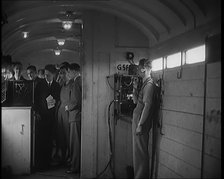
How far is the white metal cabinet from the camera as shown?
4555mm

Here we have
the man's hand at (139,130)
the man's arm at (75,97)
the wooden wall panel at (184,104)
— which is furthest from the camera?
the man's arm at (75,97)

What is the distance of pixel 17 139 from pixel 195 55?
302 centimetres

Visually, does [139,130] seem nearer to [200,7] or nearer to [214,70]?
[214,70]

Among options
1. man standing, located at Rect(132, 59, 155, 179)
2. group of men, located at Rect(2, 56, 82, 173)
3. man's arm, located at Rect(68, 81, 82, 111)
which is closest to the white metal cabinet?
group of men, located at Rect(2, 56, 82, 173)

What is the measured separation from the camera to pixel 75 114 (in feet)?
16.2

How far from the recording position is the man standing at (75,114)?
4.92 m

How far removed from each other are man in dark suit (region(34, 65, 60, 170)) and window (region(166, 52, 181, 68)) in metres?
2.21

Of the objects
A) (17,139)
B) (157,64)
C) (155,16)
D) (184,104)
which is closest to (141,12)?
(155,16)

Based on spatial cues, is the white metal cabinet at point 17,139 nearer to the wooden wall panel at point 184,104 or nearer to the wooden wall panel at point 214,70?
the wooden wall panel at point 184,104

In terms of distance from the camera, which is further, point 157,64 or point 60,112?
point 60,112

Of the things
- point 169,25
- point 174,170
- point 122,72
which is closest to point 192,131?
point 174,170

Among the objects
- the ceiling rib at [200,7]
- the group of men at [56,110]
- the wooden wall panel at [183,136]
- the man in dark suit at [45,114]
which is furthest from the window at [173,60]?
the man in dark suit at [45,114]

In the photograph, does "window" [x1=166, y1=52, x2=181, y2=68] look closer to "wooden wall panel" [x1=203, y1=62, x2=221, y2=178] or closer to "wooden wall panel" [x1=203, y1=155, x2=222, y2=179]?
"wooden wall panel" [x1=203, y1=62, x2=221, y2=178]

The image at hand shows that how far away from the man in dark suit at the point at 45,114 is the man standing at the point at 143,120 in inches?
64.9
